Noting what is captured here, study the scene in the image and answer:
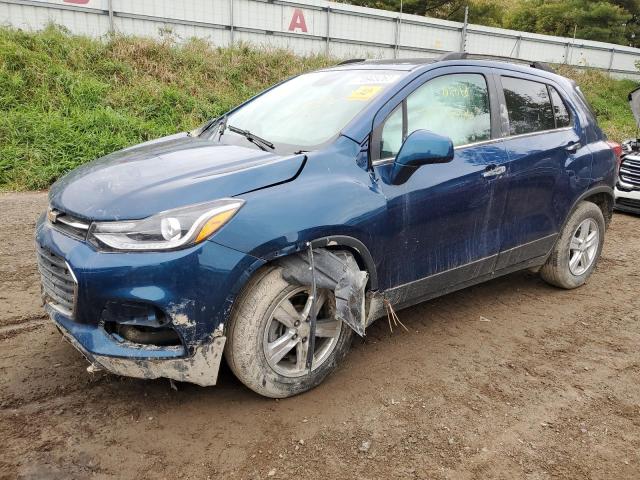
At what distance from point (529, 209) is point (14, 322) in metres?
3.56

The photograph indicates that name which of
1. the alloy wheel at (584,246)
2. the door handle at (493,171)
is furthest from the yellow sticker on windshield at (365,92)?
the alloy wheel at (584,246)

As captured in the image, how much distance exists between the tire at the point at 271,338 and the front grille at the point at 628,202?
661cm

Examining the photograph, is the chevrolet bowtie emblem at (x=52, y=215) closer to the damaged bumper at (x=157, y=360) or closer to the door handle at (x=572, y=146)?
the damaged bumper at (x=157, y=360)

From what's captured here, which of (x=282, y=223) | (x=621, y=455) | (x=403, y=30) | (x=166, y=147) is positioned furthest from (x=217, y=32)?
(x=621, y=455)

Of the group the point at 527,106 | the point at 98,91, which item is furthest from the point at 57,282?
the point at 98,91

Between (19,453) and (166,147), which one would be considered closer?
(19,453)

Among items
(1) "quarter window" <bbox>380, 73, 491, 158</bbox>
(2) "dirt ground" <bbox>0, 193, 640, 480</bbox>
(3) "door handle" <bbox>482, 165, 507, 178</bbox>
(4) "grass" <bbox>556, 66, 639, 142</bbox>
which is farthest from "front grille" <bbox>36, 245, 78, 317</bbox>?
(4) "grass" <bbox>556, 66, 639, 142</bbox>

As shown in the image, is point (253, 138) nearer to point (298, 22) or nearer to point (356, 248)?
point (356, 248)

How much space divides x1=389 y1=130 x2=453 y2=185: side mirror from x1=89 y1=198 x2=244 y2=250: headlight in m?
1.05

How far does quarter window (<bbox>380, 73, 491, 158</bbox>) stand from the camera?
10.3 feet

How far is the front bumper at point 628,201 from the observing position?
7.78 metres

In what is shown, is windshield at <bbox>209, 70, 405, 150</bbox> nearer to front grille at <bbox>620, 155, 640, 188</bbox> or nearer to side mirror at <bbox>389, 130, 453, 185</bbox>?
side mirror at <bbox>389, 130, 453, 185</bbox>

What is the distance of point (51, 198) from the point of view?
A: 9.33 feet

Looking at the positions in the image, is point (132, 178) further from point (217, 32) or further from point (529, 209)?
point (217, 32)
